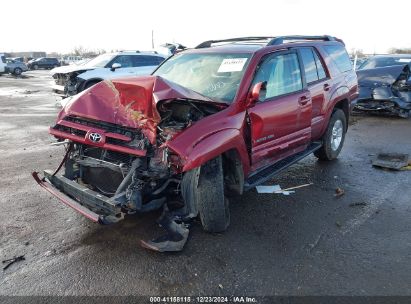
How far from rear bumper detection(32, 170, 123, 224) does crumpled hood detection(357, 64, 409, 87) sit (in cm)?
923

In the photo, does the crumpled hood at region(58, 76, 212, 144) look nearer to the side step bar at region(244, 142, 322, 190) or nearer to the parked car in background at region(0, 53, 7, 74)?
the side step bar at region(244, 142, 322, 190)

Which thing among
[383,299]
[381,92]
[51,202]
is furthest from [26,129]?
[381,92]

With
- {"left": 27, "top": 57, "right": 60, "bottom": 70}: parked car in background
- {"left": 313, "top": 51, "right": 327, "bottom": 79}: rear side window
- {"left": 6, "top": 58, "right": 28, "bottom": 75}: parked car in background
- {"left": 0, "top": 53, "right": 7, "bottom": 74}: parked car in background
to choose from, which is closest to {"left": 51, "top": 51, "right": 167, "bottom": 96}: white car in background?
{"left": 313, "top": 51, "right": 327, "bottom": 79}: rear side window

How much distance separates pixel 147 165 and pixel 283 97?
202 centimetres

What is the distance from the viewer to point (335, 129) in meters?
6.25

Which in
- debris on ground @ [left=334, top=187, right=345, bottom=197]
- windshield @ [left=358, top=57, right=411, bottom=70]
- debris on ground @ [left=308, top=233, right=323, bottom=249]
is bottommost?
debris on ground @ [left=334, top=187, right=345, bottom=197]

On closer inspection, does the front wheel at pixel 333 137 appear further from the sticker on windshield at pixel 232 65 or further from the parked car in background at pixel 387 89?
the parked car in background at pixel 387 89

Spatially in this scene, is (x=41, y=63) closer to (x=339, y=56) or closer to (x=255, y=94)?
(x=339, y=56)

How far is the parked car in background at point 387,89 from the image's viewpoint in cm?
1005

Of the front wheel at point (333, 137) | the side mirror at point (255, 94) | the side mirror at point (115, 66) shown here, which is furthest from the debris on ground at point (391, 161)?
the side mirror at point (115, 66)

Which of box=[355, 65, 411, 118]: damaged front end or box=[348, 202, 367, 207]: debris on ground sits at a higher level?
box=[355, 65, 411, 118]: damaged front end

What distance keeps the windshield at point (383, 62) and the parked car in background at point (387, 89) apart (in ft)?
0.94

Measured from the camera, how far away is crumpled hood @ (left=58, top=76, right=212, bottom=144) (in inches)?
133

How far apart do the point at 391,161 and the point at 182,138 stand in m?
4.63
